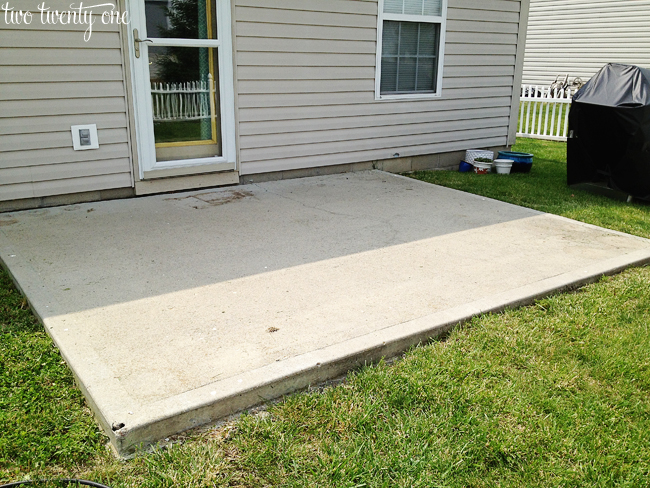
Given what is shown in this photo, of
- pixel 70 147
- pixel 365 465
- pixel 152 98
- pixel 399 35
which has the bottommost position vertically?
pixel 365 465

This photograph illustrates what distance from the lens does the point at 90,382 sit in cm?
238

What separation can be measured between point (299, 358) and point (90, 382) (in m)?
0.88

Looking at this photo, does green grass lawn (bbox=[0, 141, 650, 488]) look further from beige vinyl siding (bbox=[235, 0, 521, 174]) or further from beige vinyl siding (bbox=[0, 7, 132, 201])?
beige vinyl siding (bbox=[235, 0, 521, 174])

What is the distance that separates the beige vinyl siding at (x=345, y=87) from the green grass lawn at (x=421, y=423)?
348cm

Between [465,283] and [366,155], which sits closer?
[465,283]

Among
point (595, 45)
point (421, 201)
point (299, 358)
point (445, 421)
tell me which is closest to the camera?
point (445, 421)

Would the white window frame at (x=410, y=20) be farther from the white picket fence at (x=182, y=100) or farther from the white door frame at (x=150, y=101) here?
the white picket fence at (x=182, y=100)

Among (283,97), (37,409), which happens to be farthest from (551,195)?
(37,409)

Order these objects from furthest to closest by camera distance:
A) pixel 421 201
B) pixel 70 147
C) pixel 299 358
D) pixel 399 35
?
pixel 399 35 → pixel 421 201 → pixel 70 147 → pixel 299 358

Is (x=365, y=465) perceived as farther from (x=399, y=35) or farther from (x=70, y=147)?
(x=399, y=35)

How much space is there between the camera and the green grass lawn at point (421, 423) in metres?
2.04

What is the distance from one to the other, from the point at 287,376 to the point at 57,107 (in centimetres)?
348

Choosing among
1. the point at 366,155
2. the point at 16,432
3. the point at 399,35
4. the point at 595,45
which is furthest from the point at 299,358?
the point at 595,45

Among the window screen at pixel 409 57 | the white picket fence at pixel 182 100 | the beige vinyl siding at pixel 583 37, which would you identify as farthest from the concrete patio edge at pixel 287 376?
the beige vinyl siding at pixel 583 37
